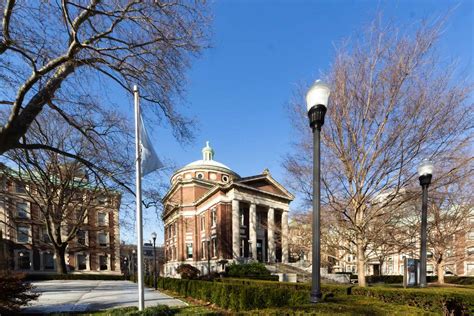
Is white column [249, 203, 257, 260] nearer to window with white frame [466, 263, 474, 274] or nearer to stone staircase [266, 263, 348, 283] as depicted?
stone staircase [266, 263, 348, 283]

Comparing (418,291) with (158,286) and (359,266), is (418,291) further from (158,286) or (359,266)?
(158,286)

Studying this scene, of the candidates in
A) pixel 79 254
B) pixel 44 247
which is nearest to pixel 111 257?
pixel 79 254

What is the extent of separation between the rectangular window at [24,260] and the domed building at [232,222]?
65.4 feet

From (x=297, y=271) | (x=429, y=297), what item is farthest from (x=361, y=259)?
(x=297, y=271)

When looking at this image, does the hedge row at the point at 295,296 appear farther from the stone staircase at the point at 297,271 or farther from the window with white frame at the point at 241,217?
the window with white frame at the point at 241,217

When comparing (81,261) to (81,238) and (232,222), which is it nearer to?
(81,238)

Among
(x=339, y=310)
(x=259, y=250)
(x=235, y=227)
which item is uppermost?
(x=339, y=310)

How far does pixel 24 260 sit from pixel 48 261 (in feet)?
9.87

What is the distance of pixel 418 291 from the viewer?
34.0 feet

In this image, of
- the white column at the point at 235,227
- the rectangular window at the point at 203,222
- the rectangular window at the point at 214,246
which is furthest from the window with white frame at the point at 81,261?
the white column at the point at 235,227

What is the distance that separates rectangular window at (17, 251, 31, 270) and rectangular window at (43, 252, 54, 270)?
6.27ft

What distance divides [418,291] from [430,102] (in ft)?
21.1

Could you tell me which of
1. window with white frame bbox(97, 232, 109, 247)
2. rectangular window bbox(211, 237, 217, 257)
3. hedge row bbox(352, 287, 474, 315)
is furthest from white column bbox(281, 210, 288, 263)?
window with white frame bbox(97, 232, 109, 247)

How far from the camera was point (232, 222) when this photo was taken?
132 feet
